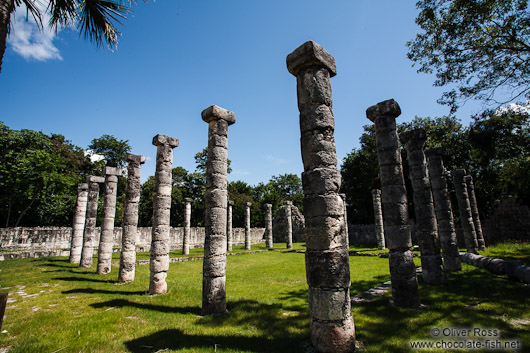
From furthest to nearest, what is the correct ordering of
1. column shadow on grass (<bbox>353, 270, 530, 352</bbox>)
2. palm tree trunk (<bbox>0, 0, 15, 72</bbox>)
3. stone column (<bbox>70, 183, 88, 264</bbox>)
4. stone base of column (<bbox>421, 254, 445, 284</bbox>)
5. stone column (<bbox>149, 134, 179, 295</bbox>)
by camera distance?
stone column (<bbox>70, 183, 88, 264</bbox>), stone column (<bbox>149, 134, 179, 295</bbox>), stone base of column (<bbox>421, 254, 445, 284</bbox>), palm tree trunk (<bbox>0, 0, 15, 72</bbox>), column shadow on grass (<bbox>353, 270, 530, 352</bbox>)

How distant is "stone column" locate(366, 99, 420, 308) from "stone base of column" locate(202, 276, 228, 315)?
4.28 metres

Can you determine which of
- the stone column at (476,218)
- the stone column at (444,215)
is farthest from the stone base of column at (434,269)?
the stone column at (476,218)

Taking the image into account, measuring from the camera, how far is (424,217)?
8.27 m

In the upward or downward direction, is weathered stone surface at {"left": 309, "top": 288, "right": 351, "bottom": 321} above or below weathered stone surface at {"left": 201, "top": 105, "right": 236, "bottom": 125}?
below

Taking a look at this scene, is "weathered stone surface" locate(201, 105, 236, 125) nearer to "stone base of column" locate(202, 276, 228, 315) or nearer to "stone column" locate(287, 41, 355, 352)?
"stone column" locate(287, 41, 355, 352)

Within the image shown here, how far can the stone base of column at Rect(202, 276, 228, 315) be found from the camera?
6.36 meters

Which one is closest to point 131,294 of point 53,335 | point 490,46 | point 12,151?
point 53,335

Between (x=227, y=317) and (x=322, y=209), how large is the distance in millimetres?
3543

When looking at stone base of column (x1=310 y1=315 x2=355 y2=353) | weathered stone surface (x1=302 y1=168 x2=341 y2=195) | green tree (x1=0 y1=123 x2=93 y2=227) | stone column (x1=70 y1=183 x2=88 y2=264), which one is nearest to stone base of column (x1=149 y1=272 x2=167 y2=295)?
stone base of column (x1=310 y1=315 x2=355 y2=353)

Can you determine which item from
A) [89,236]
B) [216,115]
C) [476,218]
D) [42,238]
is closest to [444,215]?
[216,115]

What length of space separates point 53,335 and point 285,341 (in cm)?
447

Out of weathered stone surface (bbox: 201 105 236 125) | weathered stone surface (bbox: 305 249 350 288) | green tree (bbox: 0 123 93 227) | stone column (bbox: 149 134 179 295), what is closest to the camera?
weathered stone surface (bbox: 305 249 350 288)

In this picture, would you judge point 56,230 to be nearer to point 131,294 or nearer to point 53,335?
point 131,294

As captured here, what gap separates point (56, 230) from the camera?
22.6 metres
